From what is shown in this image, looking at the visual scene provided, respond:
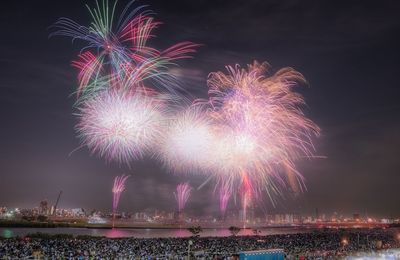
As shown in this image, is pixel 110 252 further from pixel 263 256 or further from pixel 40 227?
pixel 40 227

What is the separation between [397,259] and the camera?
3925 cm

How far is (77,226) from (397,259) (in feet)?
467

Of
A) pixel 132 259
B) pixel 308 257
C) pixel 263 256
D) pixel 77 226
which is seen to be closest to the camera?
pixel 263 256

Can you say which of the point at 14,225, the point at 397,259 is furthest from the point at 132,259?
the point at 14,225

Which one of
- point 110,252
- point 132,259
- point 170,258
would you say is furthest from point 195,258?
point 110,252

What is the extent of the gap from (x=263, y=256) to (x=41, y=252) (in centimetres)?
2120

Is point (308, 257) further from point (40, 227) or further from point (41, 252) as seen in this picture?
point (40, 227)

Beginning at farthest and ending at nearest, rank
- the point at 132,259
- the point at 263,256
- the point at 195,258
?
the point at 195,258 → the point at 132,259 → the point at 263,256

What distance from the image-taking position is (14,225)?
134250mm

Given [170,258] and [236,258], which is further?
Result: [170,258]

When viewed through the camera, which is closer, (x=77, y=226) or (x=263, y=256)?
(x=263, y=256)

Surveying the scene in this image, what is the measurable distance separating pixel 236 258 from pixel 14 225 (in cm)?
12665

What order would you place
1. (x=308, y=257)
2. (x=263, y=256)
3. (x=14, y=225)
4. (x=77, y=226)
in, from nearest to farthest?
(x=263, y=256) → (x=308, y=257) → (x=14, y=225) → (x=77, y=226)

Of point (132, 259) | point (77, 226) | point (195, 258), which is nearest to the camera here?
point (132, 259)
